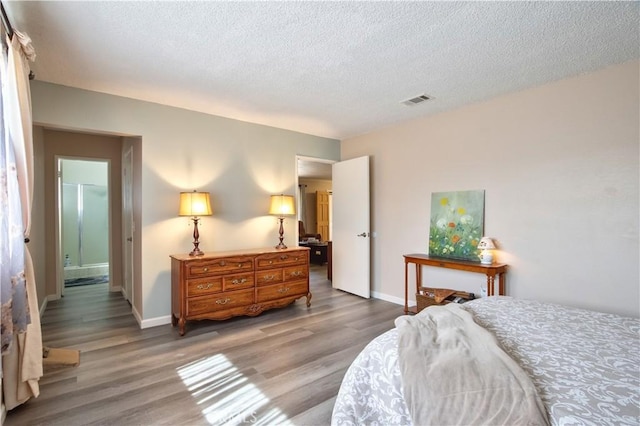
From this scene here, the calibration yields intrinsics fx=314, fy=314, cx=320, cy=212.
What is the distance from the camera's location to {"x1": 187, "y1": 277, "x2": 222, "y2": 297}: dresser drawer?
3.32m

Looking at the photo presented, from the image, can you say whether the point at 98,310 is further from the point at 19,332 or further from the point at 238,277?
the point at 19,332

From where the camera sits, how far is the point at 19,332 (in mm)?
1919

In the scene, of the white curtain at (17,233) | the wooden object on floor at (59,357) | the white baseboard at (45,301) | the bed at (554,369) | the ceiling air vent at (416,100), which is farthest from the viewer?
the white baseboard at (45,301)

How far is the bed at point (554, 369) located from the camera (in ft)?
3.52

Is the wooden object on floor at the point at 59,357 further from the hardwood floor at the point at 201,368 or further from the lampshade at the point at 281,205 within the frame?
the lampshade at the point at 281,205

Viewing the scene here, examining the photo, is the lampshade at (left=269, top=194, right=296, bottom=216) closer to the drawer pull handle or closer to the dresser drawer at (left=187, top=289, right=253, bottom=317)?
the dresser drawer at (left=187, top=289, right=253, bottom=317)

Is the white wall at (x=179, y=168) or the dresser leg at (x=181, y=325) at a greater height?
the white wall at (x=179, y=168)

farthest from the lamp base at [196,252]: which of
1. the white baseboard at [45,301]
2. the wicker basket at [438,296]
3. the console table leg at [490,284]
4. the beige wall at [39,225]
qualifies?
the console table leg at [490,284]

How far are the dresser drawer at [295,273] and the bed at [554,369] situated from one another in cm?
235

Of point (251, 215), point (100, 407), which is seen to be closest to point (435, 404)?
point (100, 407)

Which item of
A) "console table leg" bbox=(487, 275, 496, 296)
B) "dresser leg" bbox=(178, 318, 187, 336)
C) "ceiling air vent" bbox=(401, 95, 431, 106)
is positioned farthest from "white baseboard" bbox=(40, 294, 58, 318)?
"console table leg" bbox=(487, 275, 496, 296)

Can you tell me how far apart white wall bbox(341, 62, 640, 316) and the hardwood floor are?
5.46 ft

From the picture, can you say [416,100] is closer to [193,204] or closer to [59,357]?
[193,204]

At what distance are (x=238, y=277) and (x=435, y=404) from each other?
2789 millimetres
